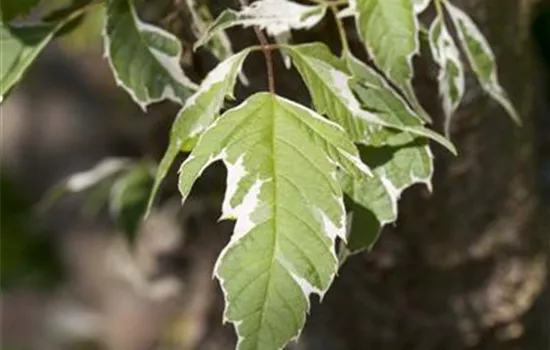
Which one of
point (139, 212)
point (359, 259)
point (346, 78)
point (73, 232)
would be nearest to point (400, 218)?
point (359, 259)

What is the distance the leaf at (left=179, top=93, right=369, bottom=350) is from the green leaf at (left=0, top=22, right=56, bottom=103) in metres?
0.18

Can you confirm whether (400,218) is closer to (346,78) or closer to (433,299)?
(433,299)

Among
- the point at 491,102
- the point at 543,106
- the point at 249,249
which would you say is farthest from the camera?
the point at 543,106

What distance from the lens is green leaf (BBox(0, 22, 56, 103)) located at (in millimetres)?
850

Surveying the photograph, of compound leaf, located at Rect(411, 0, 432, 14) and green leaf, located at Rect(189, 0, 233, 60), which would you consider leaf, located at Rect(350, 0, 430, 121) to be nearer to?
compound leaf, located at Rect(411, 0, 432, 14)

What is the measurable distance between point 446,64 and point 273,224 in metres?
0.21

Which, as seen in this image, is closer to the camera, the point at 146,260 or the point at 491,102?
the point at 491,102

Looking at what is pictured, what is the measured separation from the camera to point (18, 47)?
2.87ft

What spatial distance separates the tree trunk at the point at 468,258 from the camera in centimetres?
113

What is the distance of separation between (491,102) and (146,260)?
64cm

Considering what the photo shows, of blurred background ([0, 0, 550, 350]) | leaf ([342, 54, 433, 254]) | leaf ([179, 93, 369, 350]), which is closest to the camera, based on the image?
leaf ([179, 93, 369, 350])

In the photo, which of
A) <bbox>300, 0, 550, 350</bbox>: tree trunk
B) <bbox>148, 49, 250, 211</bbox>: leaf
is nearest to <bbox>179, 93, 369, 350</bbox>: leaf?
<bbox>148, 49, 250, 211</bbox>: leaf

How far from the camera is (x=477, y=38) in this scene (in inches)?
35.3

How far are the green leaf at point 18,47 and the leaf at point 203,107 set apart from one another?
0.40 feet
